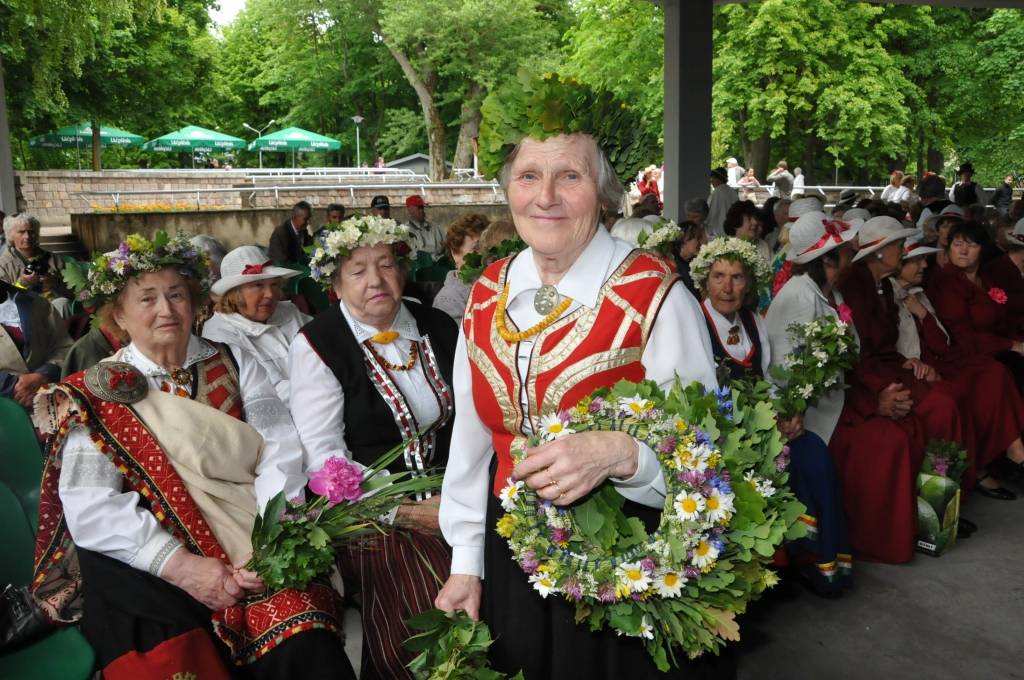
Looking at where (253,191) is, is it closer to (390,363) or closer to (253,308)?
(253,308)

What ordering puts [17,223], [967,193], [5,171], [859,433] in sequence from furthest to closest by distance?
[967,193] < [5,171] < [17,223] < [859,433]

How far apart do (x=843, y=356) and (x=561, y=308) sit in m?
2.98

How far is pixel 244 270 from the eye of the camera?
15.9ft

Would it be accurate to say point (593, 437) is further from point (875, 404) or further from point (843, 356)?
point (875, 404)

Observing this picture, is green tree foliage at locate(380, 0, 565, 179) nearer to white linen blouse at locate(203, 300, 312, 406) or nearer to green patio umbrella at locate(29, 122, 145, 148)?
green patio umbrella at locate(29, 122, 145, 148)

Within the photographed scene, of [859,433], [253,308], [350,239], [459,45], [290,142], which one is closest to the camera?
[350,239]

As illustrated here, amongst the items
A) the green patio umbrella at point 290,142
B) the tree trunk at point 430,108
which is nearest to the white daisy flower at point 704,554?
the tree trunk at point 430,108

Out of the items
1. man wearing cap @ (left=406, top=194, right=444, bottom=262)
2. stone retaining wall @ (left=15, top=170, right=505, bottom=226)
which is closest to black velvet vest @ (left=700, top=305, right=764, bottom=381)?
man wearing cap @ (left=406, top=194, right=444, bottom=262)

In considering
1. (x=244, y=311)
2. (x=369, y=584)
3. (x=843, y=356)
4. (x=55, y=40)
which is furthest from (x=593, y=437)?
(x=55, y=40)

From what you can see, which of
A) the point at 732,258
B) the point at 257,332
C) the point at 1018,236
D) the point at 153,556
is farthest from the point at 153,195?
the point at 153,556

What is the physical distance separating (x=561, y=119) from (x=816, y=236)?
3713 mm

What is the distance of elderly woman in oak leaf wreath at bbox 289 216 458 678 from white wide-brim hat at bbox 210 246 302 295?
1328 millimetres

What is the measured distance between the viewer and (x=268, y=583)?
247cm

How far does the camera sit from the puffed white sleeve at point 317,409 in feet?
10.1
